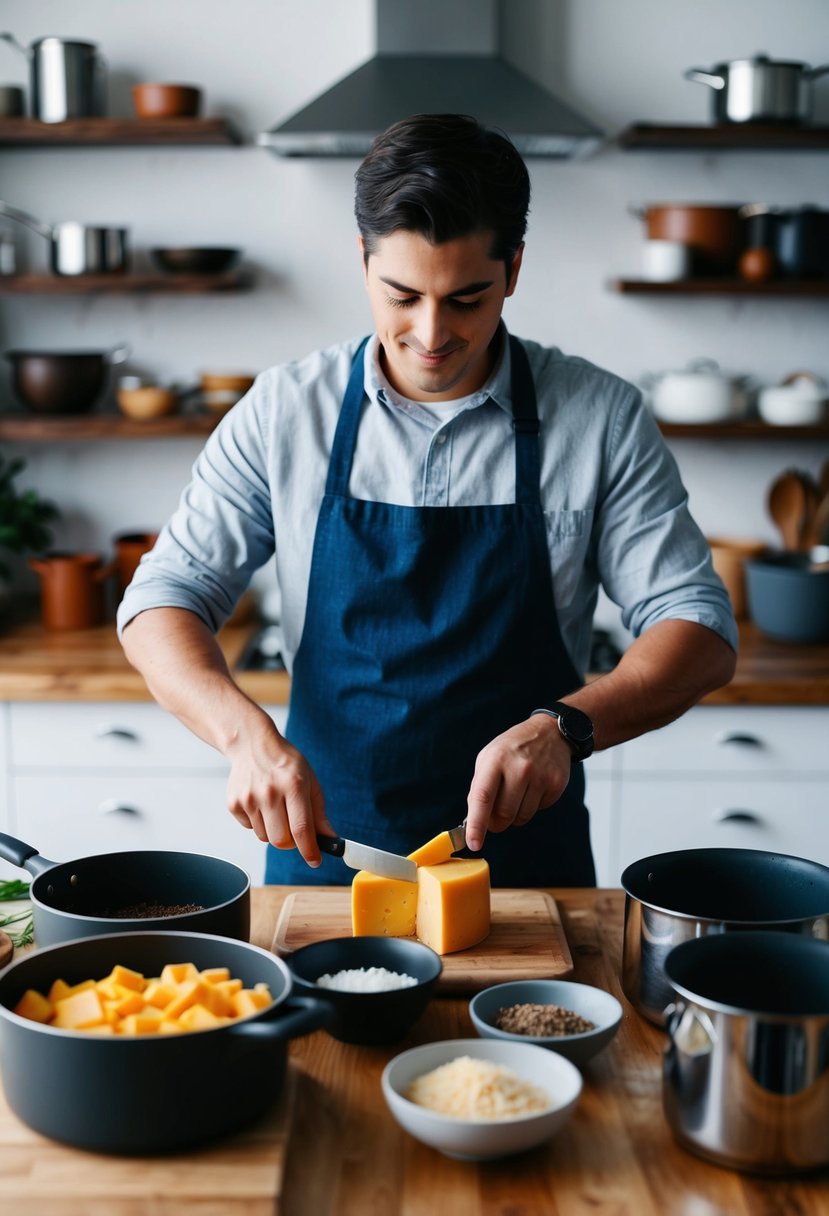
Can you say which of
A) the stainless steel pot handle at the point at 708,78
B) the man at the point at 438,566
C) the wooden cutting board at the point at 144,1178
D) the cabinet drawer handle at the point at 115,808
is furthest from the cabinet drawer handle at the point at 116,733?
the stainless steel pot handle at the point at 708,78

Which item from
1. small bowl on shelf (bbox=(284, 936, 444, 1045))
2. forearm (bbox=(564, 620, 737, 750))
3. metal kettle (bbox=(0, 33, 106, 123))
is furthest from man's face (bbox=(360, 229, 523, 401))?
metal kettle (bbox=(0, 33, 106, 123))

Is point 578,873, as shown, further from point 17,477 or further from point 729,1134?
point 17,477

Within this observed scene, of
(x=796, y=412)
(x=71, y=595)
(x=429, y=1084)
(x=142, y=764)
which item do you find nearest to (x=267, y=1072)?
(x=429, y=1084)

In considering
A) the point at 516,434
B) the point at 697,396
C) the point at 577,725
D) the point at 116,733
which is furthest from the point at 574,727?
the point at 697,396

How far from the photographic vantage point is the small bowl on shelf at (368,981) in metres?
1.15

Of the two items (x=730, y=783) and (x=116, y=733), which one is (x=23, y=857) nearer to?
(x=116, y=733)

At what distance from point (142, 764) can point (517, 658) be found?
133cm

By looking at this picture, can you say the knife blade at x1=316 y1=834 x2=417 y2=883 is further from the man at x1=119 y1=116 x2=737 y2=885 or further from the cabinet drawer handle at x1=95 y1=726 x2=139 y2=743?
the cabinet drawer handle at x1=95 y1=726 x2=139 y2=743

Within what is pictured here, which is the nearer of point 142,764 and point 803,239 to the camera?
point 142,764

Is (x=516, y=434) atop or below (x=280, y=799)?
Answer: atop

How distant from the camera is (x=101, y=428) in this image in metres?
3.16

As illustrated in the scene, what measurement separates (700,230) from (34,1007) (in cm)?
266

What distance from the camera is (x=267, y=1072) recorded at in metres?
1.03

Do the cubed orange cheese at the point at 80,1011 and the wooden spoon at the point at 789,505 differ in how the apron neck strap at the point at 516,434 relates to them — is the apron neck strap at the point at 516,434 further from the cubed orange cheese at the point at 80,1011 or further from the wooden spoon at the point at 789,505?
the wooden spoon at the point at 789,505
